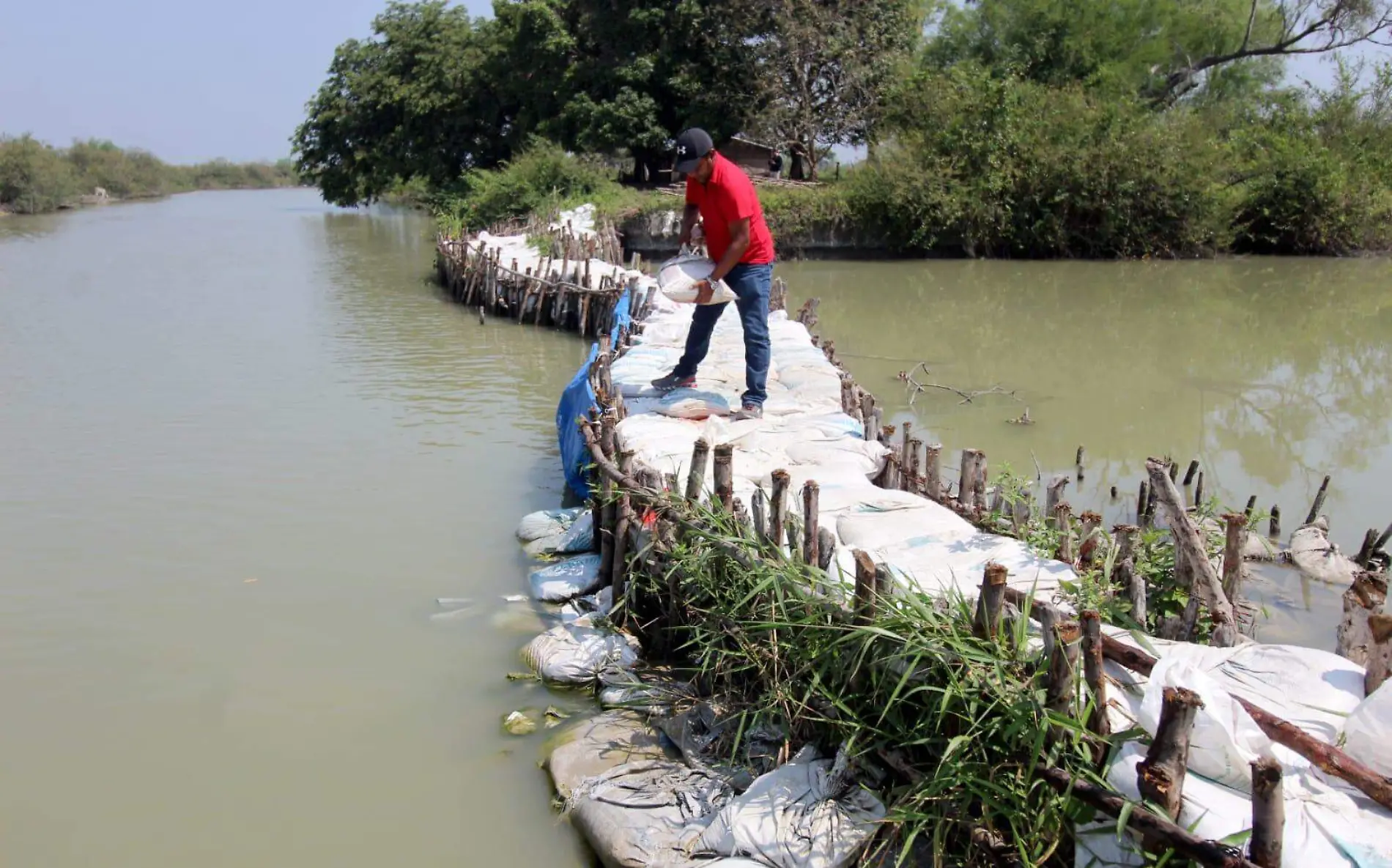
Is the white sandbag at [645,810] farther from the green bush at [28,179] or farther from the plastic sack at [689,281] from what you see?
the green bush at [28,179]

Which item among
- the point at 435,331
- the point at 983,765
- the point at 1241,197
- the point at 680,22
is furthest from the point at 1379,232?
the point at 983,765

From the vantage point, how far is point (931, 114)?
59.5 ft

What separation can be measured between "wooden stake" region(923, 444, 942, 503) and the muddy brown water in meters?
1.35

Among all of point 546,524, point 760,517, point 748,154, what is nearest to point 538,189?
point 748,154

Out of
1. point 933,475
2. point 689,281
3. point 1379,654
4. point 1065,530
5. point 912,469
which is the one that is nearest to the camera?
point 1379,654

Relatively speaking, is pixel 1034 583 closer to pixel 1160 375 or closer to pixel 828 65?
pixel 1160 375

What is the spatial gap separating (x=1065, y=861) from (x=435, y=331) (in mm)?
10290

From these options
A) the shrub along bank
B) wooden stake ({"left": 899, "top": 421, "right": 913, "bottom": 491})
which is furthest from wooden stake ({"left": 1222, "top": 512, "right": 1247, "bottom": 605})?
the shrub along bank

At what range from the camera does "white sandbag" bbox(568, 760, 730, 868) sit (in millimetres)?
2912

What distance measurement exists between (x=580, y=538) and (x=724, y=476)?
4.37ft

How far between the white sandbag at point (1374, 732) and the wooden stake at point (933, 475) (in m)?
2.16

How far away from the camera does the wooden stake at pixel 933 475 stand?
14.0 feet

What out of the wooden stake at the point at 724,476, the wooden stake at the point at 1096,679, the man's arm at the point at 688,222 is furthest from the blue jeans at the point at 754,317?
the wooden stake at the point at 1096,679

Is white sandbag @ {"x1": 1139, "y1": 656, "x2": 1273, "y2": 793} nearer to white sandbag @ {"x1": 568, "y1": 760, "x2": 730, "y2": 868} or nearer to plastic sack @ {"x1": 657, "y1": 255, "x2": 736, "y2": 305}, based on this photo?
white sandbag @ {"x1": 568, "y1": 760, "x2": 730, "y2": 868}
